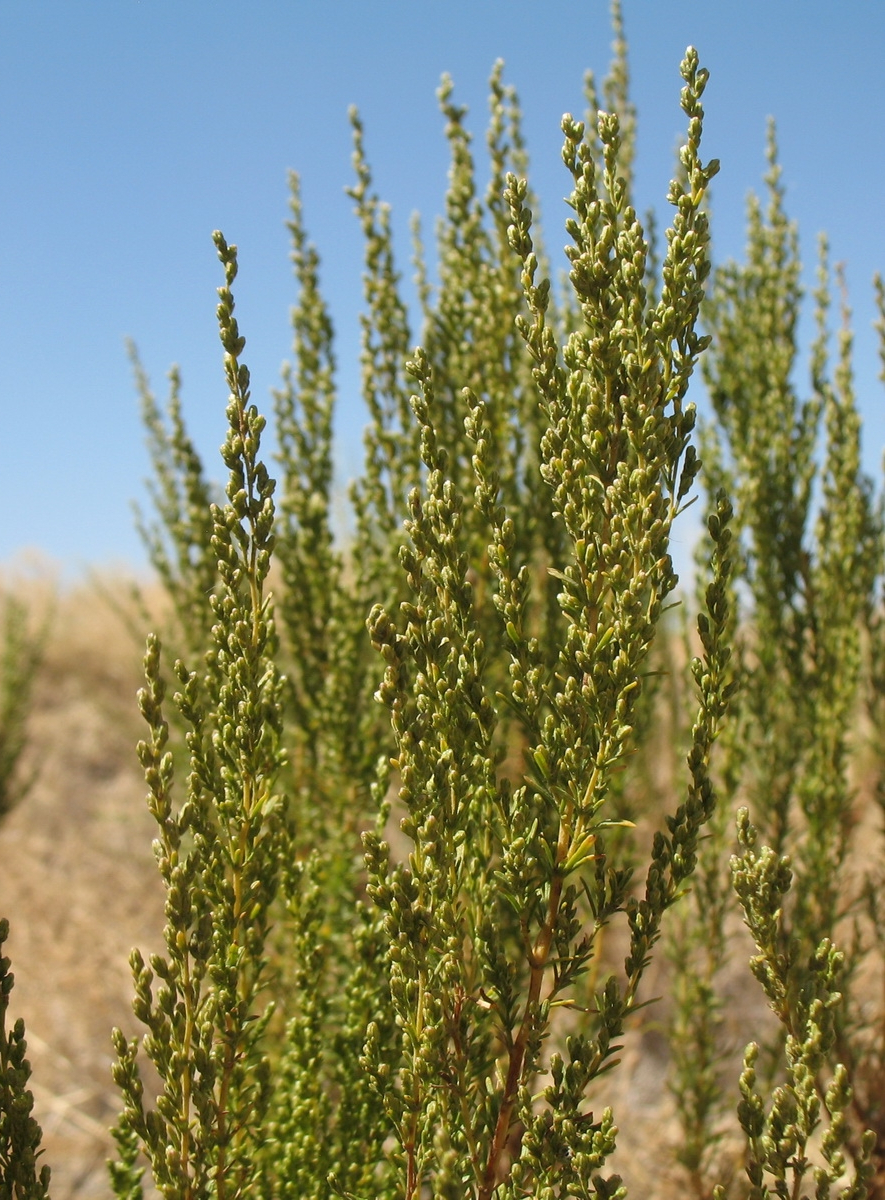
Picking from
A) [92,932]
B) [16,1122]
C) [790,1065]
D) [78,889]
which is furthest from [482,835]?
[78,889]

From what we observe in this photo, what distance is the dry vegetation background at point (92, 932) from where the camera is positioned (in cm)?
488

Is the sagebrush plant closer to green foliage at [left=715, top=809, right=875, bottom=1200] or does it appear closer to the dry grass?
green foliage at [left=715, top=809, right=875, bottom=1200]

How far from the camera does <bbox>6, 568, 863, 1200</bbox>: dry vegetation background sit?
4.88 meters

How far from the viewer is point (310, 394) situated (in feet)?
10.7

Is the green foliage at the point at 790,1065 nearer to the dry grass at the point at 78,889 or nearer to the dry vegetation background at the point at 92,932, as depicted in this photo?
the dry vegetation background at the point at 92,932

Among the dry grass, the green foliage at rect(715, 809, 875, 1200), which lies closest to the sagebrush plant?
the green foliage at rect(715, 809, 875, 1200)

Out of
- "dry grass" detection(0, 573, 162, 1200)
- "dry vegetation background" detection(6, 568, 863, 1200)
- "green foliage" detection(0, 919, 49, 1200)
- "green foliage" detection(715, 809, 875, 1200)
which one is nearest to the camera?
"green foliage" detection(715, 809, 875, 1200)

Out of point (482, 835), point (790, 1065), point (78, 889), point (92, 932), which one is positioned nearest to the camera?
point (790, 1065)

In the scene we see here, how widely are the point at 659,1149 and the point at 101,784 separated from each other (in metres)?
8.55

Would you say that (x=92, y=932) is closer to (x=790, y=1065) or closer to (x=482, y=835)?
(x=482, y=835)

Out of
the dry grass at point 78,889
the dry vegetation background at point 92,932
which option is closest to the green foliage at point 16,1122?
the dry vegetation background at point 92,932

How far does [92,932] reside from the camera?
7641 millimetres

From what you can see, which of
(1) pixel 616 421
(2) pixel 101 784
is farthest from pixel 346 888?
(2) pixel 101 784

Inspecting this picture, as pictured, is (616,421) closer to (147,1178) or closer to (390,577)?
(390,577)
